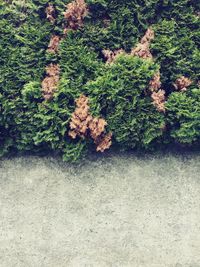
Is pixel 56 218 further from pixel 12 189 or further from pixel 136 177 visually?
pixel 136 177

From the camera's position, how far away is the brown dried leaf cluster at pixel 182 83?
213 inches

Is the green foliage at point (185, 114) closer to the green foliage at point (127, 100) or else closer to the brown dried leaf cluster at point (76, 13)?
the green foliage at point (127, 100)

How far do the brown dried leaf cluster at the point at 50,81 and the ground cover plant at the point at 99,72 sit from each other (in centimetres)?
1

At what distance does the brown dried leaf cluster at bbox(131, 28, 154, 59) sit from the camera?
17.7 ft

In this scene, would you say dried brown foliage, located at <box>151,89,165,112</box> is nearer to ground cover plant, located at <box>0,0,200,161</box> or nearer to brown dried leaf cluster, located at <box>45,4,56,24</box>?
ground cover plant, located at <box>0,0,200,161</box>

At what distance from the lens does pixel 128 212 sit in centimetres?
567

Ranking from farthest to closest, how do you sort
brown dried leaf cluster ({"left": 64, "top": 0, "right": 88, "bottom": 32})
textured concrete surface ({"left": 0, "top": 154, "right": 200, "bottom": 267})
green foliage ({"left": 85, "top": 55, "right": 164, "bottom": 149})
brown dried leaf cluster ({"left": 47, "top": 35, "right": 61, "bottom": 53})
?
textured concrete surface ({"left": 0, "top": 154, "right": 200, "bottom": 267}) < brown dried leaf cluster ({"left": 47, "top": 35, "right": 61, "bottom": 53}) < brown dried leaf cluster ({"left": 64, "top": 0, "right": 88, "bottom": 32}) < green foliage ({"left": 85, "top": 55, "right": 164, "bottom": 149})

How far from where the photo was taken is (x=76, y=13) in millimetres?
5406

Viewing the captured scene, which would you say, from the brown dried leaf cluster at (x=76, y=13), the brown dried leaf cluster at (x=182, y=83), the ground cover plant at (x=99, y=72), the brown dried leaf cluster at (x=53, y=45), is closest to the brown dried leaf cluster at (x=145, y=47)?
the ground cover plant at (x=99, y=72)

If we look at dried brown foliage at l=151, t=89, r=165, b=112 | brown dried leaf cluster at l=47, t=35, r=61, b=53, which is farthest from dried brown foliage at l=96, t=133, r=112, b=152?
brown dried leaf cluster at l=47, t=35, r=61, b=53

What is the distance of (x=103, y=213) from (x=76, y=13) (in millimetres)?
2557

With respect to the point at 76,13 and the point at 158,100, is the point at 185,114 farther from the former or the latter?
the point at 76,13

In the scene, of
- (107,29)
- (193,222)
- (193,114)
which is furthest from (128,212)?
(107,29)

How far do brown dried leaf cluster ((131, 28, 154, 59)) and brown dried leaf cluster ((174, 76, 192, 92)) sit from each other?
463 millimetres
